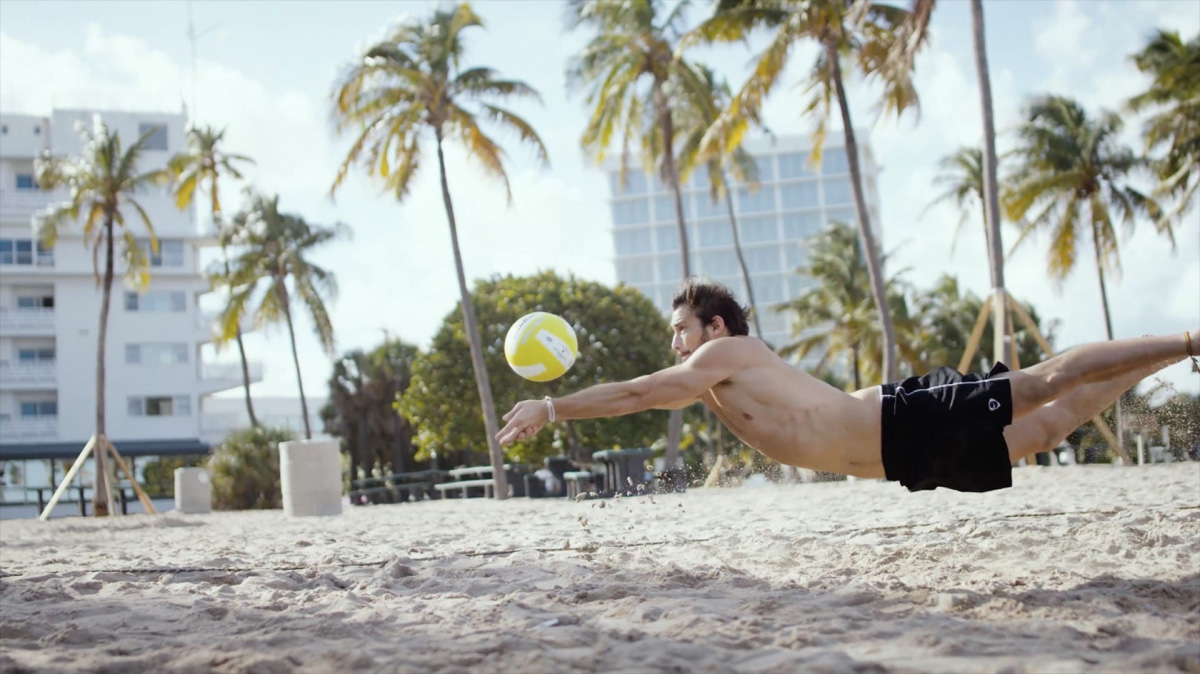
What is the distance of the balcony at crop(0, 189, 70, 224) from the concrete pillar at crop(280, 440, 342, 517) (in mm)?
37011

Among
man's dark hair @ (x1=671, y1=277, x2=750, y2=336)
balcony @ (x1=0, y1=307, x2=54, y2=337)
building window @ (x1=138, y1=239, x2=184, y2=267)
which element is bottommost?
man's dark hair @ (x1=671, y1=277, x2=750, y2=336)

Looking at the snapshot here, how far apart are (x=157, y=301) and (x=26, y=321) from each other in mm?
5536

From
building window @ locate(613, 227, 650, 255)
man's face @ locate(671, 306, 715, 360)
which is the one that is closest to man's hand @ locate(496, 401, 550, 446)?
man's face @ locate(671, 306, 715, 360)

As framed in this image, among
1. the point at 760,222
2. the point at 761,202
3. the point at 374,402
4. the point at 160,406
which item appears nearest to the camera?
the point at 374,402

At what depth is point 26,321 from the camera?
47344 mm

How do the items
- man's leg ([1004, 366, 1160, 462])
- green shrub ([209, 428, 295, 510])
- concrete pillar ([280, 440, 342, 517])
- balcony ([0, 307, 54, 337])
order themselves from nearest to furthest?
man's leg ([1004, 366, 1160, 462]), concrete pillar ([280, 440, 342, 517]), green shrub ([209, 428, 295, 510]), balcony ([0, 307, 54, 337])

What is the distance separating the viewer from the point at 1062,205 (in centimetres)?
2930

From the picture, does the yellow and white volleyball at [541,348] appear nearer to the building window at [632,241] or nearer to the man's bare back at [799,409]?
the man's bare back at [799,409]

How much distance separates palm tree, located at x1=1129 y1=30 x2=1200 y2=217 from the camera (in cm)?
2445

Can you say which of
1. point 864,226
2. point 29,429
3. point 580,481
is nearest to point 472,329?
point 580,481

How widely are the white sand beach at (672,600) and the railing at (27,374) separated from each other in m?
43.2

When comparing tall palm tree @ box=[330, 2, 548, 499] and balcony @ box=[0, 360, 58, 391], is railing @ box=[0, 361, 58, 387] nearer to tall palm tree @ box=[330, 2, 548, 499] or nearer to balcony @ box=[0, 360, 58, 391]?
balcony @ box=[0, 360, 58, 391]

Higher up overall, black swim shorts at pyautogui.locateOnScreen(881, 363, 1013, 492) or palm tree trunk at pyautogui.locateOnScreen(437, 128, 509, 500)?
palm tree trunk at pyautogui.locateOnScreen(437, 128, 509, 500)

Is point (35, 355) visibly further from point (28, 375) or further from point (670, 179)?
point (670, 179)
